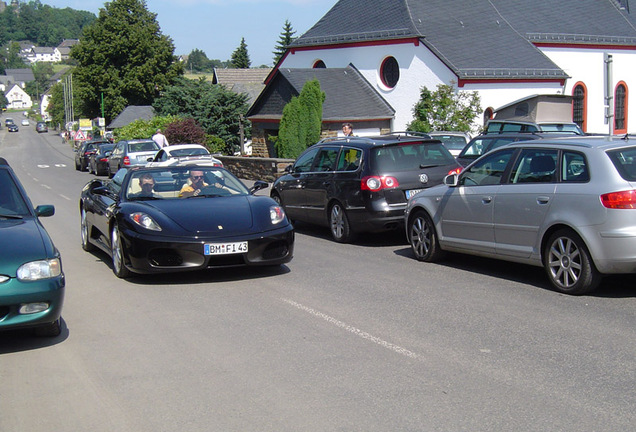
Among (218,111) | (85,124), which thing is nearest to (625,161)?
(218,111)

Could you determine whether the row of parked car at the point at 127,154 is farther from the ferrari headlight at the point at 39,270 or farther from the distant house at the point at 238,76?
the distant house at the point at 238,76

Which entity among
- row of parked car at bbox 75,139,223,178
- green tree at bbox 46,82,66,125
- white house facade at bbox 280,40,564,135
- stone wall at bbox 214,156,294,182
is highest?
green tree at bbox 46,82,66,125

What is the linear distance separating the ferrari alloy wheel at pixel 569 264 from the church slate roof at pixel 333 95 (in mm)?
27019

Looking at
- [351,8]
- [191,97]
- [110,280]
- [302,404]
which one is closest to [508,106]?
[351,8]

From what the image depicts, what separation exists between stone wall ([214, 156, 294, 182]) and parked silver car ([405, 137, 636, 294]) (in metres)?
15.8

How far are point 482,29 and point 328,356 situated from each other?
37.6 metres

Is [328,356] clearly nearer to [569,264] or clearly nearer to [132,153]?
[569,264]

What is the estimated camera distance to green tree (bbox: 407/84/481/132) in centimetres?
3397

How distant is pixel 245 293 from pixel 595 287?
3761 millimetres

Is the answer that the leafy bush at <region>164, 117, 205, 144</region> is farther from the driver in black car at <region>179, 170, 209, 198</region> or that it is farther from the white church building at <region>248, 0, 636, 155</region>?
the driver in black car at <region>179, 170, 209, 198</region>

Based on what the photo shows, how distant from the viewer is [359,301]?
7.96 metres

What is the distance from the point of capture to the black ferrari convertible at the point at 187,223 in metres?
8.70

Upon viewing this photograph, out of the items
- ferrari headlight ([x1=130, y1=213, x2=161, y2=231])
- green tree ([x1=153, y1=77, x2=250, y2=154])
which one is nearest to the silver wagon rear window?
ferrari headlight ([x1=130, y1=213, x2=161, y2=231])

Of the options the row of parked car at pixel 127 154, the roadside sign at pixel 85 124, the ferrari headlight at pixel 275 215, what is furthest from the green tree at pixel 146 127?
the ferrari headlight at pixel 275 215
